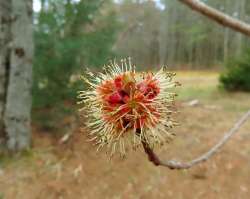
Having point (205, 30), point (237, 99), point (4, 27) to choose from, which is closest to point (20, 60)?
point (4, 27)

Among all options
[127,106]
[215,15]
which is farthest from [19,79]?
[127,106]

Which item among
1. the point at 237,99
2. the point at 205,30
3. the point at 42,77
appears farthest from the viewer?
the point at 205,30

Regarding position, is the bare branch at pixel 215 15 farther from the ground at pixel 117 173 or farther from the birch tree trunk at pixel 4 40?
the birch tree trunk at pixel 4 40

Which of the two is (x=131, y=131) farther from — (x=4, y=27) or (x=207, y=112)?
(x=207, y=112)

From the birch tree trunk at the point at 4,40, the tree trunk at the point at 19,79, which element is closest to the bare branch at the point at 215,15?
the tree trunk at the point at 19,79

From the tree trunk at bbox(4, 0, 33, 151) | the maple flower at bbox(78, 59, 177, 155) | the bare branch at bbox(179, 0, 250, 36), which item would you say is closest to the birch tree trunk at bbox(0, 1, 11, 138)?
the tree trunk at bbox(4, 0, 33, 151)

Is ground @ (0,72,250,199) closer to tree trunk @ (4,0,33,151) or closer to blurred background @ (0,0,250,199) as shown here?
blurred background @ (0,0,250,199)
